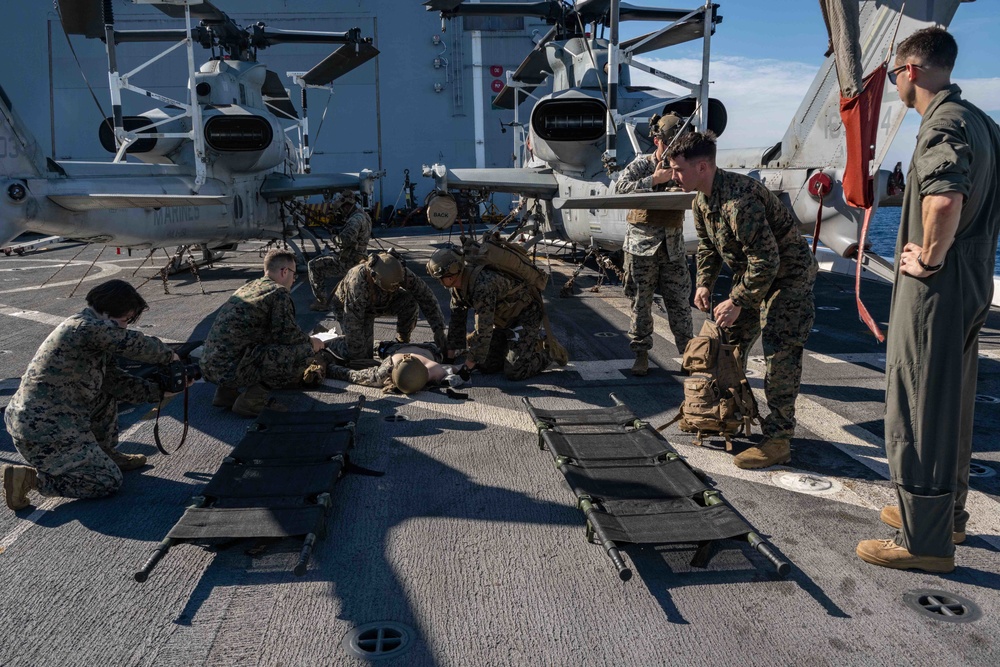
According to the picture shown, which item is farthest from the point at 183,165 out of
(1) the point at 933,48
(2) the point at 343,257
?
(1) the point at 933,48

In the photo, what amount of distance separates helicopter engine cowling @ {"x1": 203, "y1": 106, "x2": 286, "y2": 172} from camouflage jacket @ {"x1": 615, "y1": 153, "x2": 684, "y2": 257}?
6871 mm

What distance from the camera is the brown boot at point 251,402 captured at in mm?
5402

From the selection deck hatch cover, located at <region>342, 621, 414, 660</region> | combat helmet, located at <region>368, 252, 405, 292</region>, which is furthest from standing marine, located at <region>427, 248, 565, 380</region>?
deck hatch cover, located at <region>342, 621, 414, 660</region>

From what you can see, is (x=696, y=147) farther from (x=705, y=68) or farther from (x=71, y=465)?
(x=705, y=68)

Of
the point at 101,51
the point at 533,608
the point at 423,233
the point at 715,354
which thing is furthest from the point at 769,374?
the point at 101,51

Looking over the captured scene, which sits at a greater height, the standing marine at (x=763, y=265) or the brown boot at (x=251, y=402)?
the standing marine at (x=763, y=265)

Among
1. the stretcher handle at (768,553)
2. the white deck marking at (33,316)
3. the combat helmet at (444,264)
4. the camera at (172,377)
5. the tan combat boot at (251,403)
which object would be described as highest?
the combat helmet at (444,264)

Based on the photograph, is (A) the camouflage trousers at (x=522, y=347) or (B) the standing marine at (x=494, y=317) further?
(A) the camouflage trousers at (x=522, y=347)

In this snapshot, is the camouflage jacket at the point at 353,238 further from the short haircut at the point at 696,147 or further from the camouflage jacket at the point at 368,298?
the short haircut at the point at 696,147

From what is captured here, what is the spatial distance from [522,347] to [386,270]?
4.64 ft

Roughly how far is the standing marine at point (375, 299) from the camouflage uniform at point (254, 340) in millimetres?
992

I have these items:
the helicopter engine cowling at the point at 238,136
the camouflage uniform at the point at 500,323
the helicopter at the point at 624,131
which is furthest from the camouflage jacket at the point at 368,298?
the helicopter engine cowling at the point at 238,136

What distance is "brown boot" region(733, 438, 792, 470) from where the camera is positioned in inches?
171

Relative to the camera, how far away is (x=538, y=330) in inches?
251
